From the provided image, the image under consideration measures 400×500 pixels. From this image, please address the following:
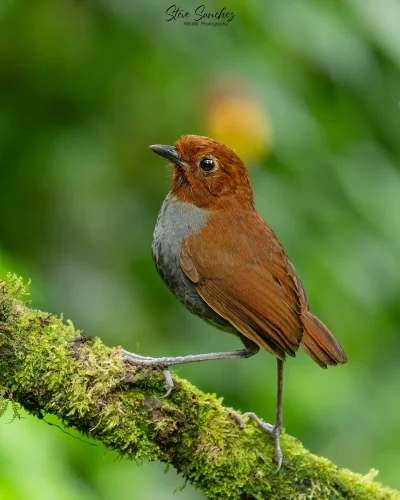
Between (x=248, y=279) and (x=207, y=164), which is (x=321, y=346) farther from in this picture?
(x=207, y=164)

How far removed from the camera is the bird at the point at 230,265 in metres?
3.33

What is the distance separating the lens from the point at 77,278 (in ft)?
16.3

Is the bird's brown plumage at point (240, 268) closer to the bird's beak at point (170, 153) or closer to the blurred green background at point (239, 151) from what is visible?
the bird's beak at point (170, 153)

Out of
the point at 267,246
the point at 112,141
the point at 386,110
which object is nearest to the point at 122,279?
the point at 112,141

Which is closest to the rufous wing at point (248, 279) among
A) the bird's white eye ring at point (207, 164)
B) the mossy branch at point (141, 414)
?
the bird's white eye ring at point (207, 164)

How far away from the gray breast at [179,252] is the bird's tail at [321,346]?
324mm

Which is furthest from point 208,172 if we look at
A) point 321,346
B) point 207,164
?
point 321,346

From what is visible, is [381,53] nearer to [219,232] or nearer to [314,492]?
[219,232]

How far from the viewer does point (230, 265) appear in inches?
135

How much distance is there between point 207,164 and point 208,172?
4 centimetres

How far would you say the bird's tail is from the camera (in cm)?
333

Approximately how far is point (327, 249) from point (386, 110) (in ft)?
3.51

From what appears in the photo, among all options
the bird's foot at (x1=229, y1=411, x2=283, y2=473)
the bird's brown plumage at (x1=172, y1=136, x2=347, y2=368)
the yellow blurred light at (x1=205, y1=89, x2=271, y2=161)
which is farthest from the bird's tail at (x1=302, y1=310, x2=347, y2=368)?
the yellow blurred light at (x1=205, y1=89, x2=271, y2=161)

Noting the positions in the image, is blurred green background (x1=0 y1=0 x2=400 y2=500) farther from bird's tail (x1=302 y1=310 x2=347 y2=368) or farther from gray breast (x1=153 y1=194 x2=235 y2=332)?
bird's tail (x1=302 y1=310 x2=347 y2=368)
